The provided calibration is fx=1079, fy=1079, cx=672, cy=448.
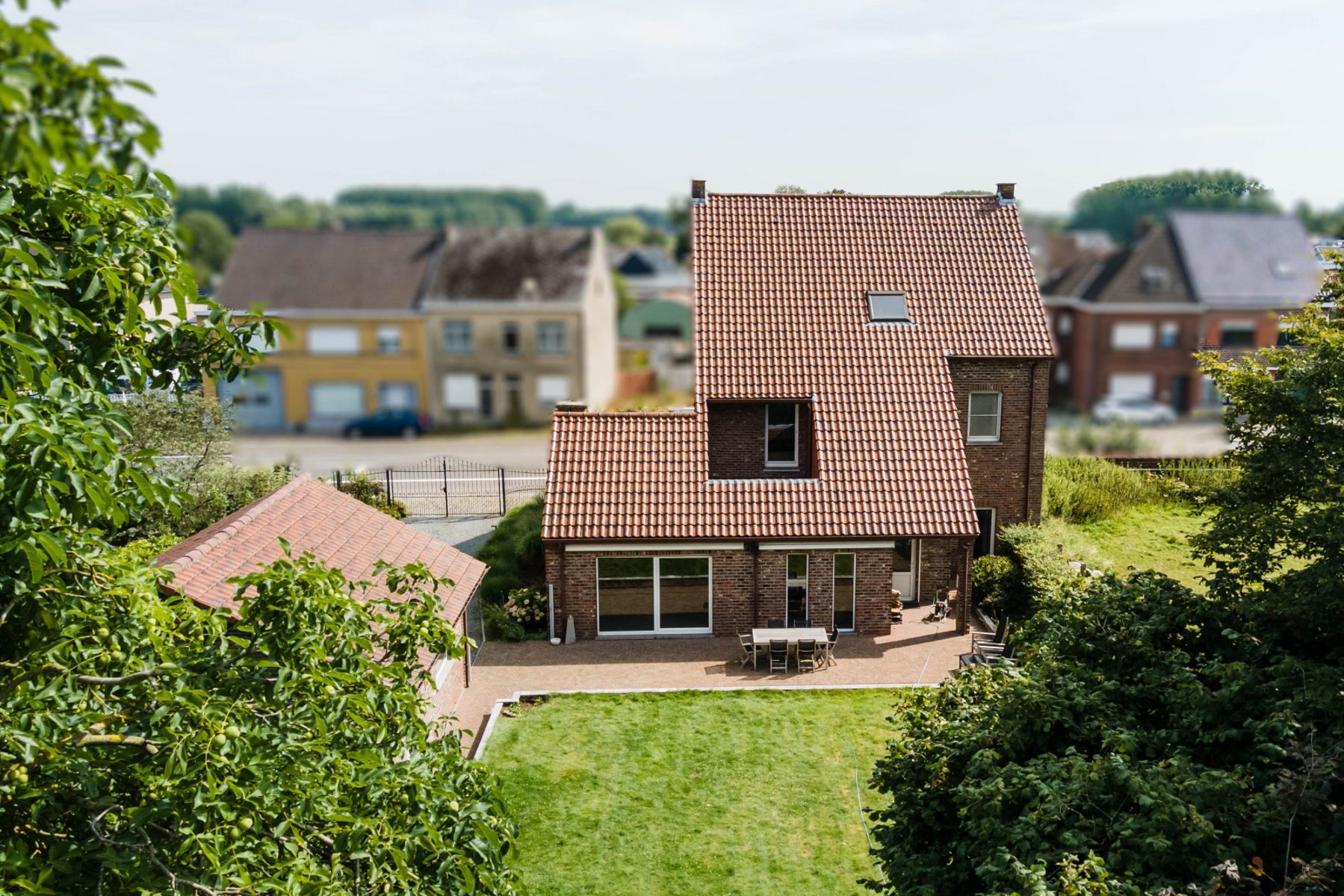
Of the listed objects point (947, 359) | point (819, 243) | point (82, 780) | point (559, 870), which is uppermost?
point (819, 243)

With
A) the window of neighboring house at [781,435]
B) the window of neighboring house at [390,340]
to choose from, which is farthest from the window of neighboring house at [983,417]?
the window of neighboring house at [390,340]

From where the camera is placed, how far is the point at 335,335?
4397 cm

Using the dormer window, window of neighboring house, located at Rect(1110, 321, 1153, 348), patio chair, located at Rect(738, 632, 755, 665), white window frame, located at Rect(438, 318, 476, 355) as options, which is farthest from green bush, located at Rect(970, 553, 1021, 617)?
window of neighboring house, located at Rect(1110, 321, 1153, 348)

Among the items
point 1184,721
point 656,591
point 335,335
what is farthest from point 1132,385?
point 1184,721

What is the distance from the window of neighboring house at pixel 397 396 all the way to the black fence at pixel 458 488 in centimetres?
1732

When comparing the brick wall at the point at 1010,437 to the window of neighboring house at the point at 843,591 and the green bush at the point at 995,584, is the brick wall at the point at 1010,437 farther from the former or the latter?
the window of neighboring house at the point at 843,591

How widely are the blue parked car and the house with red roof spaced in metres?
24.8

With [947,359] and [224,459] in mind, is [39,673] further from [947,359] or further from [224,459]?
[947,359]

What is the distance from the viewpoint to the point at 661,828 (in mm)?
13625

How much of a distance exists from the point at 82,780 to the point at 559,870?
773 centimetres

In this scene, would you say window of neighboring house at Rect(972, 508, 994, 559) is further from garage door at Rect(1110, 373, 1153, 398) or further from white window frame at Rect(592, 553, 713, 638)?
garage door at Rect(1110, 373, 1153, 398)

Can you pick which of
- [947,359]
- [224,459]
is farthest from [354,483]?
[947,359]

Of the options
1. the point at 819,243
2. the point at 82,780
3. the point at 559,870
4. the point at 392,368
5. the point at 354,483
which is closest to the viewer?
Answer: the point at 82,780

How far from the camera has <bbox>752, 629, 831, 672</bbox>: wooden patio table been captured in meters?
18.3
